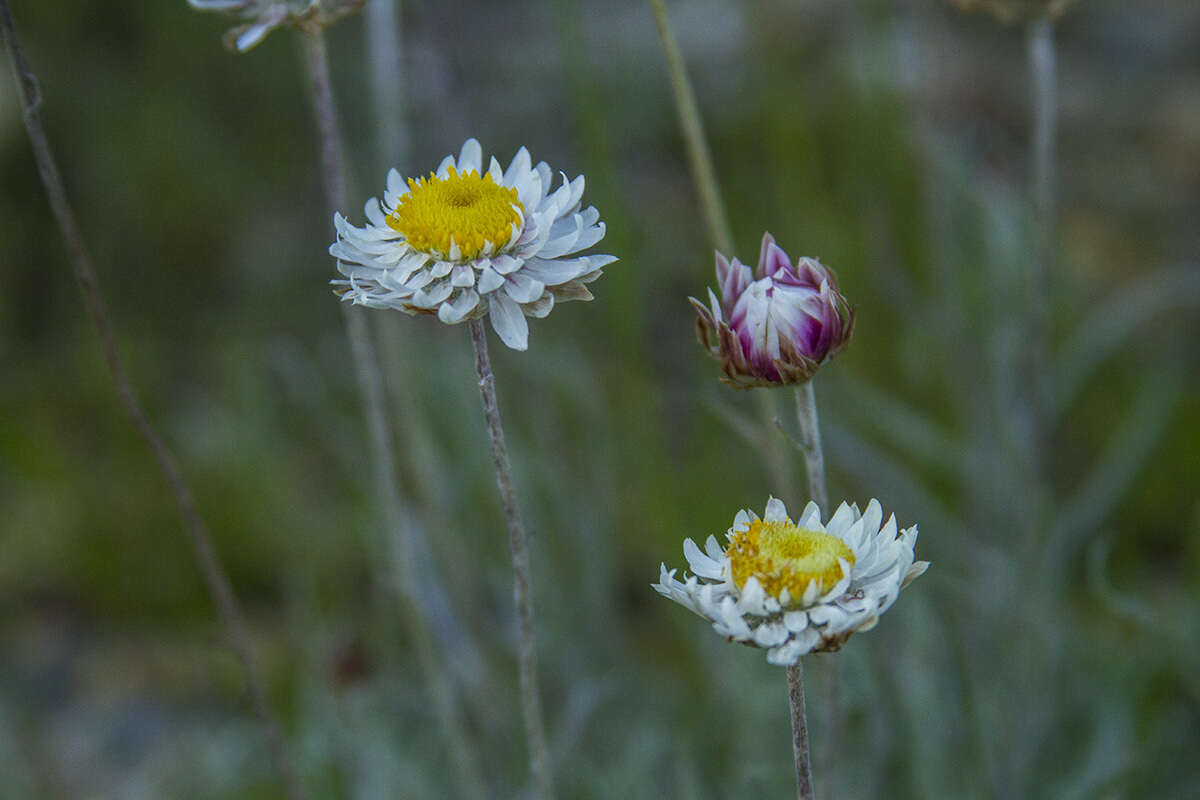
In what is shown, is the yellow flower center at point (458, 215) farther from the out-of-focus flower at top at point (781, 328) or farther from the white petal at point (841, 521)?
the white petal at point (841, 521)

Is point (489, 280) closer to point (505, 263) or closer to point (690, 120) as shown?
point (505, 263)

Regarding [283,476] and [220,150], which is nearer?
[283,476]

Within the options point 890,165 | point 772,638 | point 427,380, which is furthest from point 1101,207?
point 772,638

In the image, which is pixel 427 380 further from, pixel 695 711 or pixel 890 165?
pixel 890 165

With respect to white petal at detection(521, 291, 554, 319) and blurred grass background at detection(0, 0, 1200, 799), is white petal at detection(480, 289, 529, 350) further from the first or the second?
blurred grass background at detection(0, 0, 1200, 799)

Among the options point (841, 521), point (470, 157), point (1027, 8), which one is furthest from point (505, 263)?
point (1027, 8)

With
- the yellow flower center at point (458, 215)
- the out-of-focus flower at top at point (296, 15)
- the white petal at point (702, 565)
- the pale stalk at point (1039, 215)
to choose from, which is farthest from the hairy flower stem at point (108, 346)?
the pale stalk at point (1039, 215)

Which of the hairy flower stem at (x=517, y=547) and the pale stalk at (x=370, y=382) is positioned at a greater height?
the pale stalk at (x=370, y=382)
